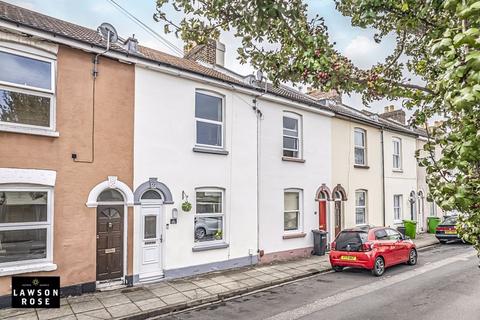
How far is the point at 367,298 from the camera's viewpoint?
8.43 metres

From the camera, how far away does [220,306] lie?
8000 millimetres

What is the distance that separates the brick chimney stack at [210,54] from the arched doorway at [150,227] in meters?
7.51

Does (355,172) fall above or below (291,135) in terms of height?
below

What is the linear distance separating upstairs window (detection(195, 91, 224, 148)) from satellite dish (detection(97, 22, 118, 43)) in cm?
293

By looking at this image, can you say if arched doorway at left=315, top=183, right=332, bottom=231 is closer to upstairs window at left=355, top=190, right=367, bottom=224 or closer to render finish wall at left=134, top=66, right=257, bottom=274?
upstairs window at left=355, top=190, right=367, bottom=224

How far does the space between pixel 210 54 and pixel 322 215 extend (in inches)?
348

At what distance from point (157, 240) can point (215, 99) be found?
5.05 metres

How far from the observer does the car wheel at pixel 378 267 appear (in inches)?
416

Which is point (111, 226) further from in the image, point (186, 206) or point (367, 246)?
point (367, 246)

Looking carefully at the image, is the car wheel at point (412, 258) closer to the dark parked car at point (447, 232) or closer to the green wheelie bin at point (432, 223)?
the dark parked car at point (447, 232)

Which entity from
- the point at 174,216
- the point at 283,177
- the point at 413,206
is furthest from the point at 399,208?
the point at 174,216

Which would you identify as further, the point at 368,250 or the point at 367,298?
the point at 368,250

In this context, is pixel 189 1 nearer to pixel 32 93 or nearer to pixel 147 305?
pixel 32 93

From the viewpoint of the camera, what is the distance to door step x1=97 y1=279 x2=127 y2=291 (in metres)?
8.77
